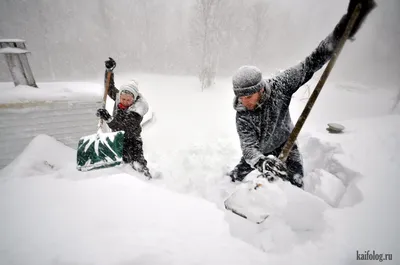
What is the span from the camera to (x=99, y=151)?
2.54m

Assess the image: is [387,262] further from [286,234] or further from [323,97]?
[323,97]

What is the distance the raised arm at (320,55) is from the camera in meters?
1.70

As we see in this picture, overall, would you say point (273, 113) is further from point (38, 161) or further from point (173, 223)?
point (38, 161)

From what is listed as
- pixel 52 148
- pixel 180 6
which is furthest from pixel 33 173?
pixel 180 6

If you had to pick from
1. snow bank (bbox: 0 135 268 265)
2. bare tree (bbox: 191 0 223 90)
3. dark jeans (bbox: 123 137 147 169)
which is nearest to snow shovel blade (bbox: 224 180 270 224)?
snow bank (bbox: 0 135 268 265)

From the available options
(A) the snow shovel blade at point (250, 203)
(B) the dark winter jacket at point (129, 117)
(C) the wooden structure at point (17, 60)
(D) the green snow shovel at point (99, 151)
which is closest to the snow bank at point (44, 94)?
(C) the wooden structure at point (17, 60)

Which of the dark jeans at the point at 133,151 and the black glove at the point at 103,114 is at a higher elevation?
the black glove at the point at 103,114

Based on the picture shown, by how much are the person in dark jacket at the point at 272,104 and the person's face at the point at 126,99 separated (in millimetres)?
1744

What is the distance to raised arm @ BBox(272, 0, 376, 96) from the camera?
1.70 metres

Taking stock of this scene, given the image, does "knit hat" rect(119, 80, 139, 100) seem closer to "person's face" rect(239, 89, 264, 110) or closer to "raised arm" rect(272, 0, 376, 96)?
"person's face" rect(239, 89, 264, 110)

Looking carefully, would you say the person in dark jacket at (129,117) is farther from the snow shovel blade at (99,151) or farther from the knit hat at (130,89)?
the snow shovel blade at (99,151)

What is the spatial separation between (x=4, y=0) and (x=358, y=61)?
49.8 meters

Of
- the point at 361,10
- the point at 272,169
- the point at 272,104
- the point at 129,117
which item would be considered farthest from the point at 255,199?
the point at 129,117

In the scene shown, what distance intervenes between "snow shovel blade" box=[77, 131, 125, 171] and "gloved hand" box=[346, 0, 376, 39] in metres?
2.83
